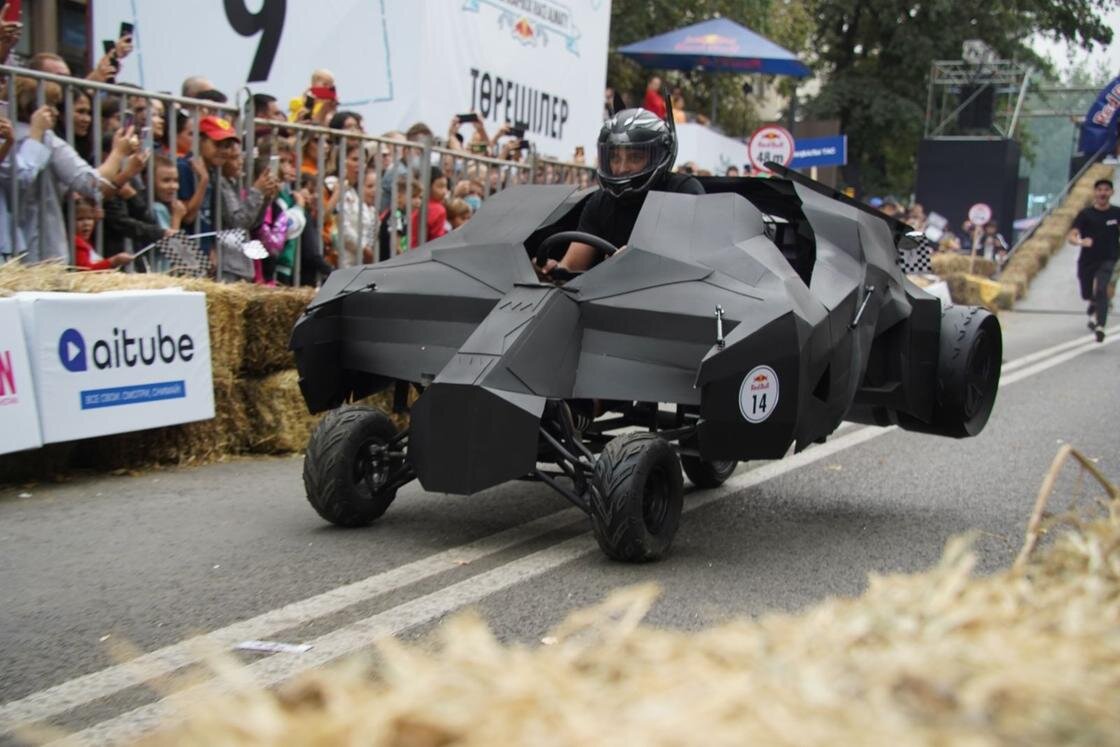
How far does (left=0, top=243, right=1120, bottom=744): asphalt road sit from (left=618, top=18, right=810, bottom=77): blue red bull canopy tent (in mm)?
15565

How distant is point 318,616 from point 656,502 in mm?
1497

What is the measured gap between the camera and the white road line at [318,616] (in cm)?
374

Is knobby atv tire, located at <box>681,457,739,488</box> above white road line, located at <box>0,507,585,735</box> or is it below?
below

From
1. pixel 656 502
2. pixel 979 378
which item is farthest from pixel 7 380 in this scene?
pixel 979 378

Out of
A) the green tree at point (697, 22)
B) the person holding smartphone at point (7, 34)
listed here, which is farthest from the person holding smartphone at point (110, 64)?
the green tree at point (697, 22)

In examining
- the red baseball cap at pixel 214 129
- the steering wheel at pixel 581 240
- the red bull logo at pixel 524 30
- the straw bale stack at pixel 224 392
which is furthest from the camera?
the red bull logo at pixel 524 30

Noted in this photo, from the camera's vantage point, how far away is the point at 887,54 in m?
40.1

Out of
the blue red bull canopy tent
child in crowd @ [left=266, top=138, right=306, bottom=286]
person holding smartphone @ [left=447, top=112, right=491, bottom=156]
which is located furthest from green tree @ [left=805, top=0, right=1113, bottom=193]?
child in crowd @ [left=266, top=138, right=306, bottom=286]

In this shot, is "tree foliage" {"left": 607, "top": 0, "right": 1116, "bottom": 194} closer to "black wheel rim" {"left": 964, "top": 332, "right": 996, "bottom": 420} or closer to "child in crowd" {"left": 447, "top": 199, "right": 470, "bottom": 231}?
"child in crowd" {"left": 447, "top": 199, "right": 470, "bottom": 231}

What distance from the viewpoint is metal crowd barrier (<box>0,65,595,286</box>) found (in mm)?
8172

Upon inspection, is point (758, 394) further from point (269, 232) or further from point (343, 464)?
point (269, 232)

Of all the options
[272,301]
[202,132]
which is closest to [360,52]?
[202,132]

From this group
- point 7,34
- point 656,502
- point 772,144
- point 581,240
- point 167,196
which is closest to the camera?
point 656,502

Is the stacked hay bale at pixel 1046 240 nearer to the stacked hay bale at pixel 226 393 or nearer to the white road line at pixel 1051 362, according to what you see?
the white road line at pixel 1051 362
